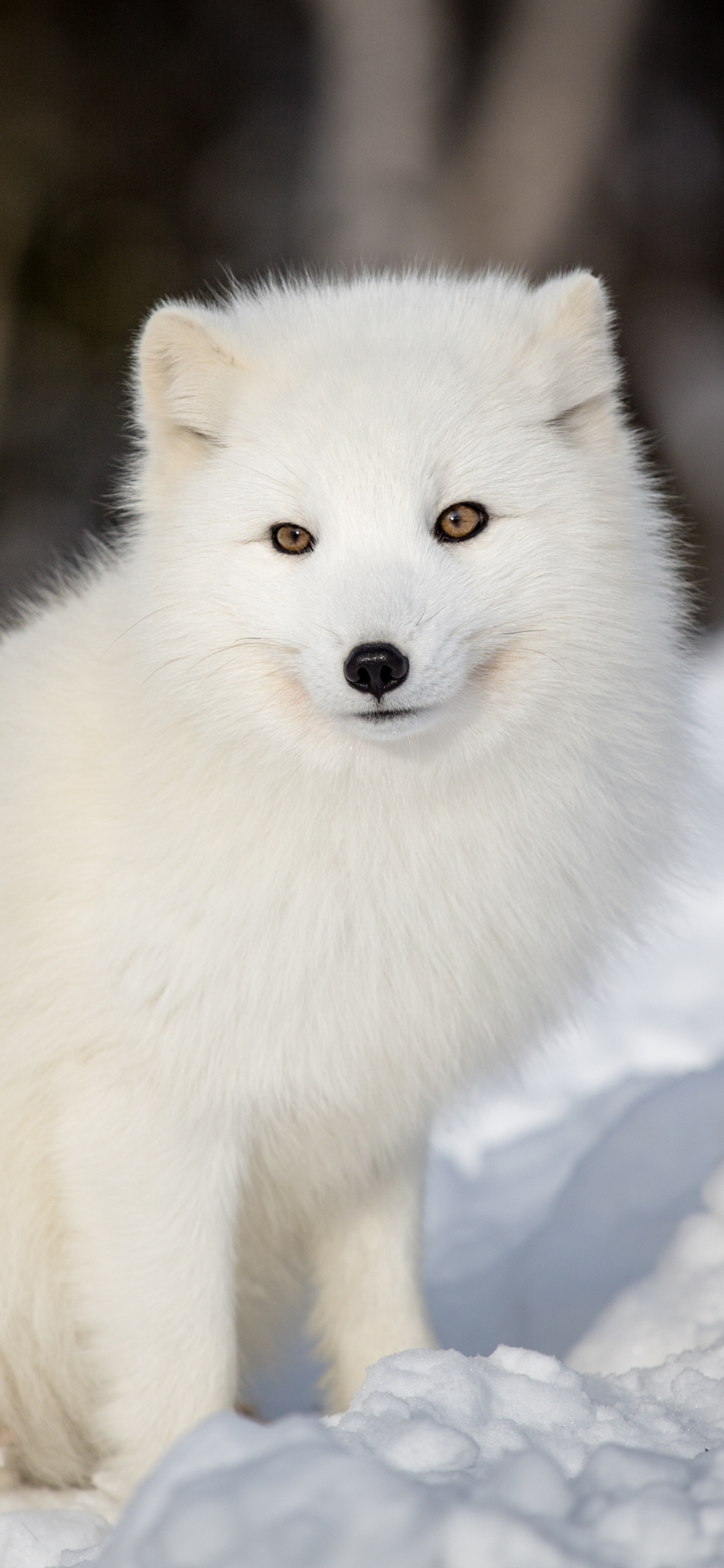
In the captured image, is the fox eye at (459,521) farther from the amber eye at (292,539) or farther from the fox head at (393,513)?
the amber eye at (292,539)

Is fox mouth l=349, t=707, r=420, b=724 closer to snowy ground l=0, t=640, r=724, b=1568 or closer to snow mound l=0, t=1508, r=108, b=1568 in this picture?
snowy ground l=0, t=640, r=724, b=1568

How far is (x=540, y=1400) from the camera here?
4.21ft

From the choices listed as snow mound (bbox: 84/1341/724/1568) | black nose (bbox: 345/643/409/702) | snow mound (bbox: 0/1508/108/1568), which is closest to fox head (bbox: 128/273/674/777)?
black nose (bbox: 345/643/409/702)

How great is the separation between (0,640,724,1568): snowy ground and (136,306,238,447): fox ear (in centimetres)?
83

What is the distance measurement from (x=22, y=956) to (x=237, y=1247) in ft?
1.91

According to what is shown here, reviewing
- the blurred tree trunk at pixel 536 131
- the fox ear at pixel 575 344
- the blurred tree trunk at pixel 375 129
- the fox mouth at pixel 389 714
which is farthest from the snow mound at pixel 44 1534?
the blurred tree trunk at pixel 536 131

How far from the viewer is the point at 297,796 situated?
174 cm

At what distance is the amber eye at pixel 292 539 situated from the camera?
1.67 metres

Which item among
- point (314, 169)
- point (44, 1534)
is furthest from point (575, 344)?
point (314, 169)

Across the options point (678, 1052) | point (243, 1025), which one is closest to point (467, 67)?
point (678, 1052)

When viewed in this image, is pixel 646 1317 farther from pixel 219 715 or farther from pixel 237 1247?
pixel 219 715

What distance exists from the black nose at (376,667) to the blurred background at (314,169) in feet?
11.4

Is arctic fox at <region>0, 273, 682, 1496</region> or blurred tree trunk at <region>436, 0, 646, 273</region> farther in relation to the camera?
blurred tree trunk at <region>436, 0, 646, 273</region>

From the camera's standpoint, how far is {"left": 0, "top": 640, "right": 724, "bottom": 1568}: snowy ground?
39.0 inches
